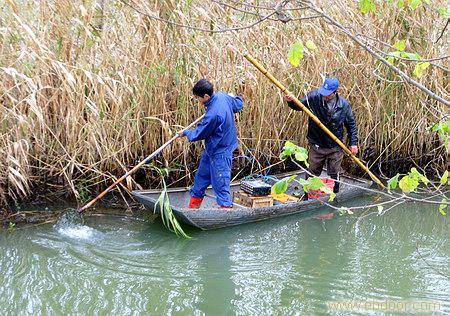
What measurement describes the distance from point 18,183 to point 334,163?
3186 millimetres

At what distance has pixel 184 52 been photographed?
21.0 ft

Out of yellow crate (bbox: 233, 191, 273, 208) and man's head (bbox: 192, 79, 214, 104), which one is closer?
man's head (bbox: 192, 79, 214, 104)

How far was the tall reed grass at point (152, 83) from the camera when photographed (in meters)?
5.64

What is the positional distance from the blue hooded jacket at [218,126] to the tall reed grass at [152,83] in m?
0.59

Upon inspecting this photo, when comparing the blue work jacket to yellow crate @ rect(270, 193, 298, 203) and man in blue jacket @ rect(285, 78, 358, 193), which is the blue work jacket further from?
yellow crate @ rect(270, 193, 298, 203)

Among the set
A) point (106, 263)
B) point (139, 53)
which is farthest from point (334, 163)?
point (106, 263)

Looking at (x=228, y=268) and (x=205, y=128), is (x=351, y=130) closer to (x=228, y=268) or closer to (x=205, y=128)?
(x=205, y=128)

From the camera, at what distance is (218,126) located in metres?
5.73

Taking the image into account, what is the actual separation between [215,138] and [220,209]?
0.67 meters

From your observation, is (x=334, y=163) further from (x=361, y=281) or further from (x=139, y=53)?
(x=139, y=53)

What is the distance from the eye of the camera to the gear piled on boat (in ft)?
20.9

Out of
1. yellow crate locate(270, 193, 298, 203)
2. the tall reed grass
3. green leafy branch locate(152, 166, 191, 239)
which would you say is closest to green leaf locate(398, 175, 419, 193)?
the tall reed grass

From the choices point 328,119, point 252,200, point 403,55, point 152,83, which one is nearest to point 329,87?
point 328,119

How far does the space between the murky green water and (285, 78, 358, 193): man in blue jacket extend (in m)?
0.63
